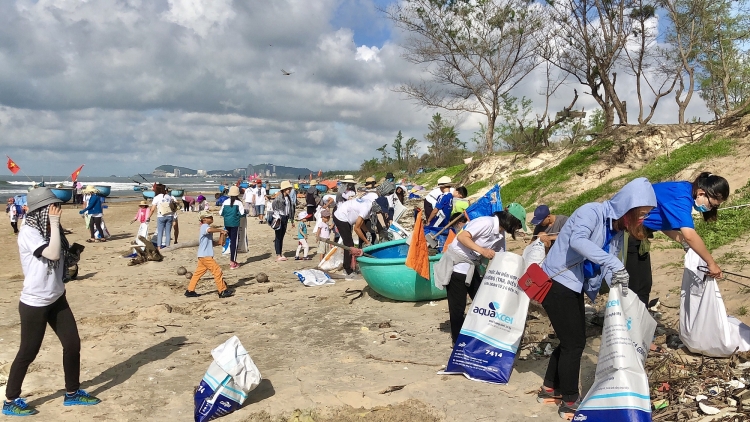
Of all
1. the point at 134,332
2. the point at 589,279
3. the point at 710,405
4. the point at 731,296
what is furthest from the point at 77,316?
the point at 731,296

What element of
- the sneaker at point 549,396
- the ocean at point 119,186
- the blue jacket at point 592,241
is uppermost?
the blue jacket at point 592,241

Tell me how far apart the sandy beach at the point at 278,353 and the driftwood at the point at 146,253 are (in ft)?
6.45

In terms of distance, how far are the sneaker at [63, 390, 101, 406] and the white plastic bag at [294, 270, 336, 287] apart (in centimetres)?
510

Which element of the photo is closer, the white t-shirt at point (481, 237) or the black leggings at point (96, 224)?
the white t-shirt at point (481, 237)

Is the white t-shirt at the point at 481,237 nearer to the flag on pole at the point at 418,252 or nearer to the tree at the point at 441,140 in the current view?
the flag on pole at the point at 418,252

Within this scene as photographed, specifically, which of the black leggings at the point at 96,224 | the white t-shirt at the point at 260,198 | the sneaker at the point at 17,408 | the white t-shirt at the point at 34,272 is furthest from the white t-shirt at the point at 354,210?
the white t-shirt at the point at 260,198

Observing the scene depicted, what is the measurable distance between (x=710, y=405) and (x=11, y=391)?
5288 millimetres

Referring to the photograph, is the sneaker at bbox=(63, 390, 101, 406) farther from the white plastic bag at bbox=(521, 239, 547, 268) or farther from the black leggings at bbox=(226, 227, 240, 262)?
the black leggings at bbox=(226, 227, 240, 262)

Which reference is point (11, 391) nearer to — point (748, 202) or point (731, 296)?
point (731, 296)

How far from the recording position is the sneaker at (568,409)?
399 cm

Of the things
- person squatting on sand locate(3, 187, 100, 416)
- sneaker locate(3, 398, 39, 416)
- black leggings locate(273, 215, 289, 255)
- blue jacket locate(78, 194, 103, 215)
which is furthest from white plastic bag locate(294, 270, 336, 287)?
blue jacket locate(78, 194, 103, 215)

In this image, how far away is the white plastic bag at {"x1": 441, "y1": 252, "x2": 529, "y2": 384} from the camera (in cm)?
459

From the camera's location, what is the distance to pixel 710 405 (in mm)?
3789

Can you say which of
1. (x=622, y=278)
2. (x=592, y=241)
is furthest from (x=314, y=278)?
(x=622, y=278)
